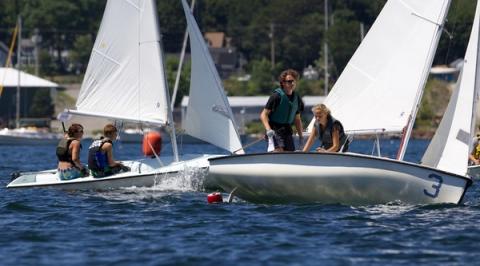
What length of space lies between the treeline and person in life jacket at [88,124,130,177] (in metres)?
71.5

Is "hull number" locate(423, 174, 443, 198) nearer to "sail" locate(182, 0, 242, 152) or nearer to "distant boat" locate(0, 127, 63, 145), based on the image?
"sail" locate(182, 0, 242, 152)

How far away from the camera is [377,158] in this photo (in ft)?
57.4

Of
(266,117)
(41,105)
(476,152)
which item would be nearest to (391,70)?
(266,117)

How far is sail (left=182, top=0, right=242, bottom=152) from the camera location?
895 inches

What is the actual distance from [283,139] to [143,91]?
5.35m

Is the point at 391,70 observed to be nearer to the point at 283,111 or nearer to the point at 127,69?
the point at 283,111

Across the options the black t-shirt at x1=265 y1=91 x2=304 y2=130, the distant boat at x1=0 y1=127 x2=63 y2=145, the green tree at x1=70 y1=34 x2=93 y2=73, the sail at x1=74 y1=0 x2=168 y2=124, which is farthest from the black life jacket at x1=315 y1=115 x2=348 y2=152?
the green tree at x1=70 y1=34 x2=93 y2=73

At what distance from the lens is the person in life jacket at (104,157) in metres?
21.2

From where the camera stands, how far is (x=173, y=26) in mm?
99000

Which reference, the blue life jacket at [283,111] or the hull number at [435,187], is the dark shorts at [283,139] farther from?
the hull number at [435,187]

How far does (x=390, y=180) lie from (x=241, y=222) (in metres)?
2.25

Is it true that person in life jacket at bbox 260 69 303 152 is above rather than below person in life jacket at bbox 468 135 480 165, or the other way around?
above

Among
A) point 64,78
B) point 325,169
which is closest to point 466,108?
point 325,169

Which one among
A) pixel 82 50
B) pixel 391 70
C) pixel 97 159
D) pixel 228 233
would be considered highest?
pixel 82 50
